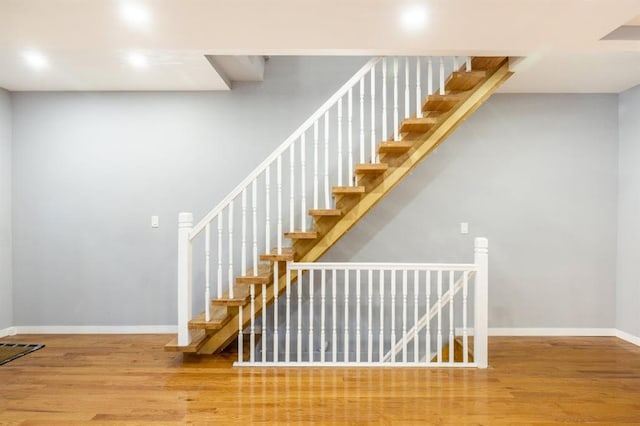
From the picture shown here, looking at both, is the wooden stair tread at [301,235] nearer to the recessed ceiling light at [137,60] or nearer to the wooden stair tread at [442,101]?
the wooden stair tread at [442,101]

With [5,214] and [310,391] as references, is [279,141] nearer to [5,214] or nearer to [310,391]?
[310,391]

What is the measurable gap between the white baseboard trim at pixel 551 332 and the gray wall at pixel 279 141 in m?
0.08

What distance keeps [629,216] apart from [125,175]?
512 cm

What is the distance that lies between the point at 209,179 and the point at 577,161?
3.82 meters

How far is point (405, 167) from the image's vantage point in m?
3.65

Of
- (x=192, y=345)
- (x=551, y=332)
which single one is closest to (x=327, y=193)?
(x=192, y=345)

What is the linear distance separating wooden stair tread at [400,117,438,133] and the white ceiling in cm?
54

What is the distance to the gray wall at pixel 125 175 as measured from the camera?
4430 millimetres

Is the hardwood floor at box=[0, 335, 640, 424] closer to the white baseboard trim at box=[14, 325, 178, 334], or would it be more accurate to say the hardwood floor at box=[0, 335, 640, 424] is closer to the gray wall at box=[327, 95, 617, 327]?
the white baseboard trim at box=[14, 325, 178, 334]

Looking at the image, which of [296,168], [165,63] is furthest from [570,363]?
[165,63]

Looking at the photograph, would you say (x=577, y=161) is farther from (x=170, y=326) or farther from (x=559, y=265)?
(x=170, y=326)

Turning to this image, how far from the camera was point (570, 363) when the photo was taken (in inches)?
138

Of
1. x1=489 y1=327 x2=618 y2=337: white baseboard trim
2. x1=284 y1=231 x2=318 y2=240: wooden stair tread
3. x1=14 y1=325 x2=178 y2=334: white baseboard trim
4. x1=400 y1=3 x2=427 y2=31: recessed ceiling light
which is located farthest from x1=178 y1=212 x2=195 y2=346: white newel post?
x1=489 y1=327 x2=618 y2=337: white baseboard trim

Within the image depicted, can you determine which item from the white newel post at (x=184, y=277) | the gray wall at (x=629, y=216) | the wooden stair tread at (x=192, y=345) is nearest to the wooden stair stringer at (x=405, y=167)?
the white newel post at (x=184, y=277)
